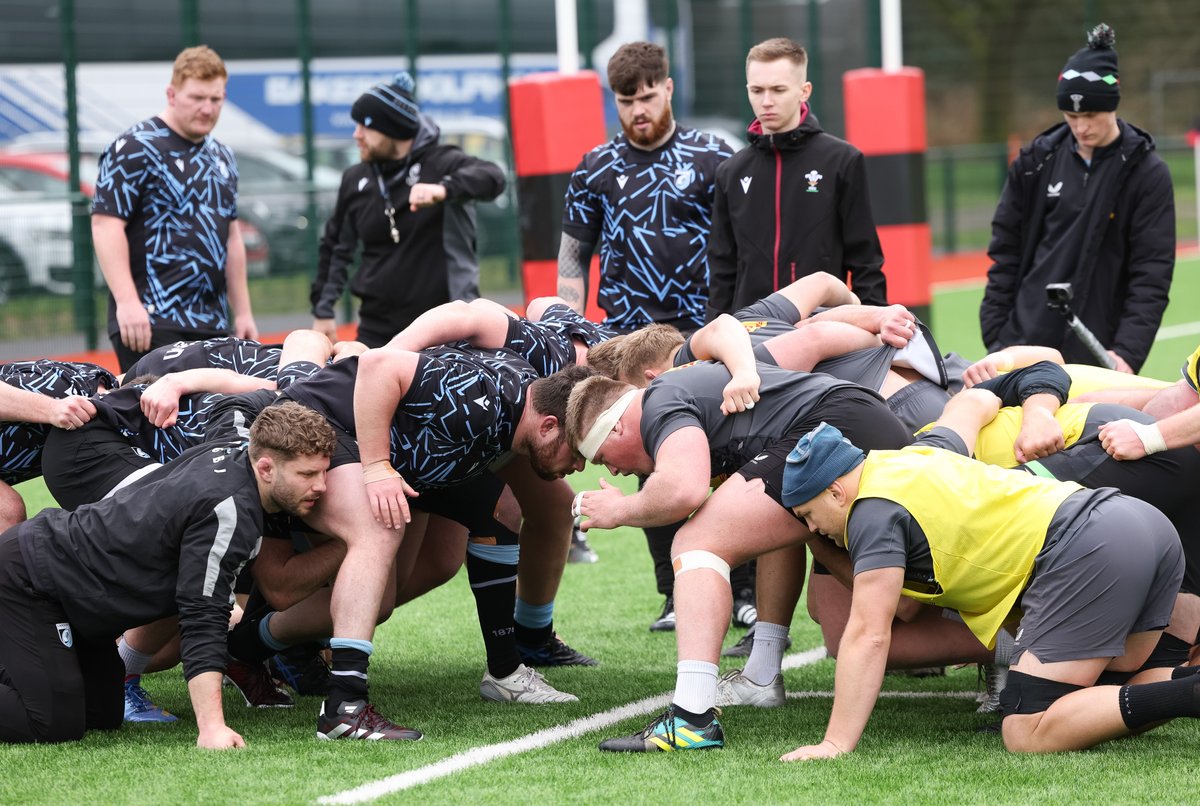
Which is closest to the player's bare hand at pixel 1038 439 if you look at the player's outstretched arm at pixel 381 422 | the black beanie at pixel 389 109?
the player's outstretched arm at pixel 381 422

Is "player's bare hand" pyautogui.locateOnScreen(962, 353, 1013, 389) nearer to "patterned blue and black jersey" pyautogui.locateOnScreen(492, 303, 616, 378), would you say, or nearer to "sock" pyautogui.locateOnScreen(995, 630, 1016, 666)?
"sock" pyautogui.locateOnScreen(995, 630, 1016, 666)

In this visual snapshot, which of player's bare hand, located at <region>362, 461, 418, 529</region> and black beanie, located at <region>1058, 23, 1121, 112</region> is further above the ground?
black beanie, located at <region>1058, 23, 1121, 112</region>

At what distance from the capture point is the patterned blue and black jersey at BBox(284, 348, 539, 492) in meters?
4.67

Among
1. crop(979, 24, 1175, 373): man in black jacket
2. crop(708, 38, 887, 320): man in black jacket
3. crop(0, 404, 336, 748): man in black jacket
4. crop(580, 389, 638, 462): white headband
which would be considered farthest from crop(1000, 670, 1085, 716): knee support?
crop(979, 24, 1175, 373): man in black jacket

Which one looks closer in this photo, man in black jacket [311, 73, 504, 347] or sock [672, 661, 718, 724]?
sock [672, 661, 718, 724]

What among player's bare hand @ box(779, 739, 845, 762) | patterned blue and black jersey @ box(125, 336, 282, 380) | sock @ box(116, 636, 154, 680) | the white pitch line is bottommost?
the white pitch line

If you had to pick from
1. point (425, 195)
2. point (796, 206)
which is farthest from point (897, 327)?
point (425, 195)

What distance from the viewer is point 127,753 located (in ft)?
14.5

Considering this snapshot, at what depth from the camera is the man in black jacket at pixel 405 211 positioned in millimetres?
7648

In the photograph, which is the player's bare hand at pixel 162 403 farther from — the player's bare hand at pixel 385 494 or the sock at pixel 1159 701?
the sock at pixel 1159 701

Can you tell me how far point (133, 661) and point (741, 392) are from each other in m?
2.11

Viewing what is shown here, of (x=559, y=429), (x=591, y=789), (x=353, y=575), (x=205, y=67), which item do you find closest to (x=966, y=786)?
(x=591, y=789)

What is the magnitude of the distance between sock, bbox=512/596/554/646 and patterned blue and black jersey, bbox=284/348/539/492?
35.5 inches

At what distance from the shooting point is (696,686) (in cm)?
430
